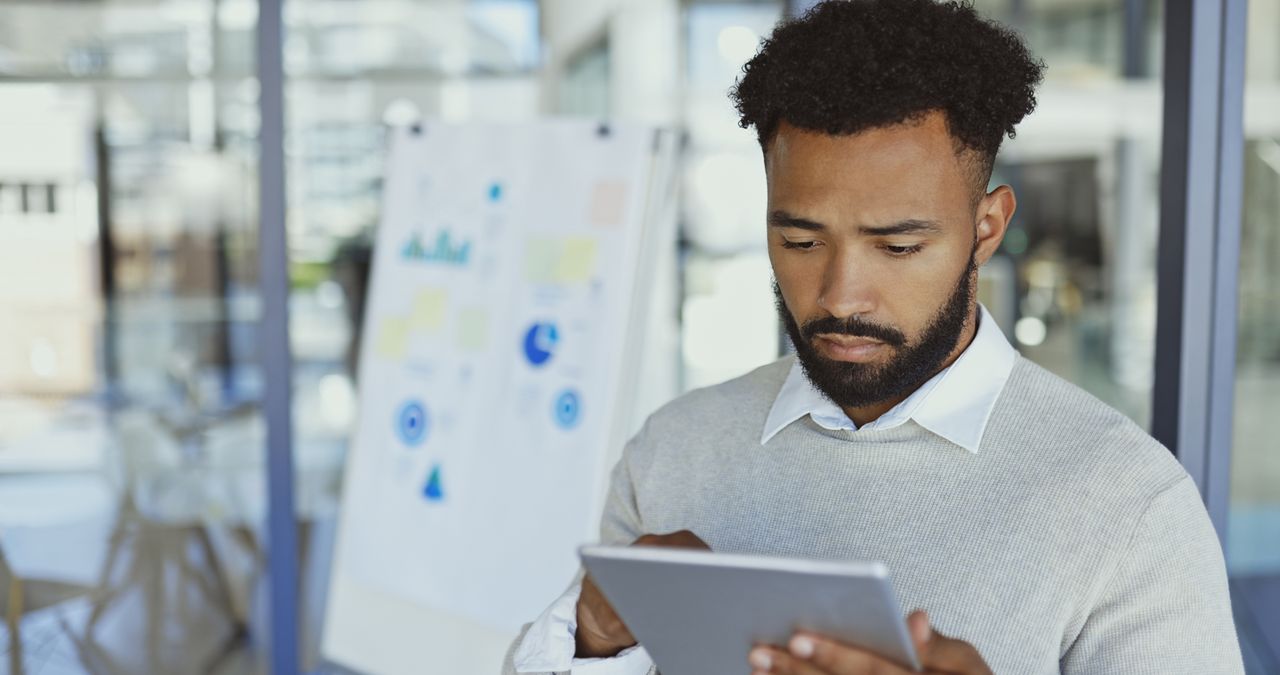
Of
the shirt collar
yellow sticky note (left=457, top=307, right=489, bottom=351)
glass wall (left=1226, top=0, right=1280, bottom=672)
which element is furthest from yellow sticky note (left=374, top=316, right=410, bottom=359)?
glass wall (left=1226, top=0, right=1280, bottom=672)

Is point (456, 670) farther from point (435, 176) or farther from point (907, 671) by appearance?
point (907, 671)

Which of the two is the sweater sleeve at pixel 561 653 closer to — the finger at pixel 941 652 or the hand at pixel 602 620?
the hand at pixel 602 620

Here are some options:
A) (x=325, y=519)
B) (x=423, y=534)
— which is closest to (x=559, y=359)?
(x=423, y=534)

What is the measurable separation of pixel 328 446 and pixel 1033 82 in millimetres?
5301

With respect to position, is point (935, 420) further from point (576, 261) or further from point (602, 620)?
point (576, 261)

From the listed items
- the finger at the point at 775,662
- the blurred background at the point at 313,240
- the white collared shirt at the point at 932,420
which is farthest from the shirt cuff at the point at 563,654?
the blurred background at the point at 313,240

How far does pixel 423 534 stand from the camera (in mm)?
2416

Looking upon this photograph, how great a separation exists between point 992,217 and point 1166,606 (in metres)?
0.38

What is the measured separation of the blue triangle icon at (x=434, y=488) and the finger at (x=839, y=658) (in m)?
1.70

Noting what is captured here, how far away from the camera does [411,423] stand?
8.14 ft

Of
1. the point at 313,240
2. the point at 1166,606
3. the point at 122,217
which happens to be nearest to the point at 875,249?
the point at 1166,606

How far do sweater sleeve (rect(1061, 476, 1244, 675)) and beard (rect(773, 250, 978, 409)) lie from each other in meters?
0.22

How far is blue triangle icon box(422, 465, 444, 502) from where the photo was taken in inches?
94.8

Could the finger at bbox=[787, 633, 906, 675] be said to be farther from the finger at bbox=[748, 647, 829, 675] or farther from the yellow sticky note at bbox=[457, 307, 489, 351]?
the yellow sticky note at bbox=[457, 307, 489, 351]
